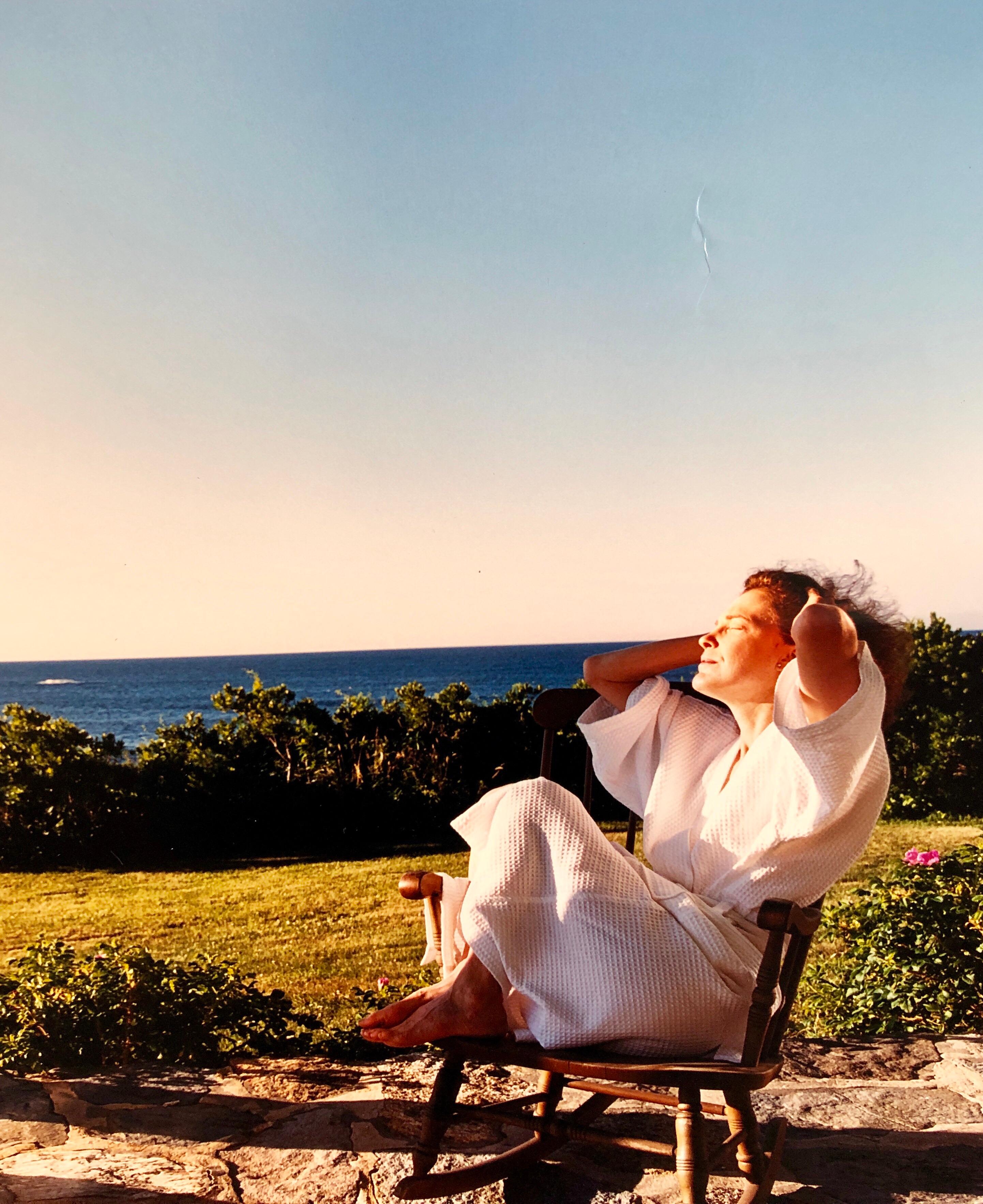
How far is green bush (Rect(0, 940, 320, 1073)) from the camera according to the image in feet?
9.11

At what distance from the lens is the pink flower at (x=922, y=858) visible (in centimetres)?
321

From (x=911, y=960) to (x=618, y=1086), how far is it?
4.28ft

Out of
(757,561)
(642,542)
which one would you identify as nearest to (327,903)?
(642,542)

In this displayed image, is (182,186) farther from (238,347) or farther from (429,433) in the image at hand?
(429,433)

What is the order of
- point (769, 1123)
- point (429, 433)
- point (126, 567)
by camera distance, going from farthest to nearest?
point (126, 567)
point (429, 433)
point (769, 1123)

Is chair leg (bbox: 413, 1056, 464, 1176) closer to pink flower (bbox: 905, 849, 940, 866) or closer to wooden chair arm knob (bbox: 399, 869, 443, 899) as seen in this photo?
wooden chair arm knob (bbox: 399, 869, 443, 899)

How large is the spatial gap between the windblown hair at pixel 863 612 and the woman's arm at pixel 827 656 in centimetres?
19

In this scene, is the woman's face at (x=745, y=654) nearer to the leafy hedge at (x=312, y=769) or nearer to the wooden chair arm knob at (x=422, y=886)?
the wooden chair arm knob at (x=422, y=886)

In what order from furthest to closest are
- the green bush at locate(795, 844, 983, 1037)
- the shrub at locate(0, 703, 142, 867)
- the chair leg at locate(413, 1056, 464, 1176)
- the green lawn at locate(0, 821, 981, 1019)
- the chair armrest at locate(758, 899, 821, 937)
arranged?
the shrub at locate(0, 703, 142, 867) < the green lawn at locate(0, 821, 981, 1019) < the green bush at locate(795, 844, 983, 1037) < the chair leg at locate(413, 1056, 464, 1176) < the chair armrest at locate(758, 899, 821, 937)

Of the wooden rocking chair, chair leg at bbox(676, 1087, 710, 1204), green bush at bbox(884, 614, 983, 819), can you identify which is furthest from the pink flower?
chair leg at bbox(676, 1087, 710, 1204)

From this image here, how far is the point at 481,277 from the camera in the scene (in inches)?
157

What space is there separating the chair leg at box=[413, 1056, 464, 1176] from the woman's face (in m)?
0.87

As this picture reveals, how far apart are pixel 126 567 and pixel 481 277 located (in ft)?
6.98

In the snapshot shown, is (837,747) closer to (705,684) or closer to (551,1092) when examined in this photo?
(705,684)
